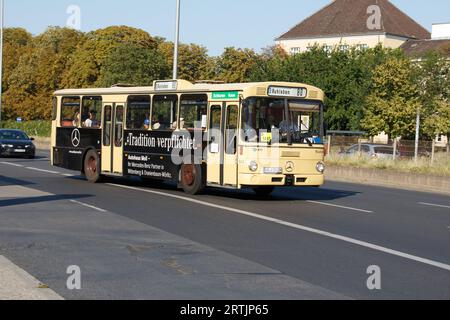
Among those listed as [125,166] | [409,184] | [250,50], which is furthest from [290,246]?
[250,50]

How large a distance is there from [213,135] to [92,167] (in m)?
5.94

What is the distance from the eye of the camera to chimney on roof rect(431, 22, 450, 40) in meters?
108

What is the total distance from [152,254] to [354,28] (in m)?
105

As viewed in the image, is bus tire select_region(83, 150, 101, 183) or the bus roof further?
bus tire select_region(83, 150, 101, 183)

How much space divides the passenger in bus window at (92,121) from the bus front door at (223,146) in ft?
→ 19.0

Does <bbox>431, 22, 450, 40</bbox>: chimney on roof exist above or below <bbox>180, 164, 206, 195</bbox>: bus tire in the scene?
above

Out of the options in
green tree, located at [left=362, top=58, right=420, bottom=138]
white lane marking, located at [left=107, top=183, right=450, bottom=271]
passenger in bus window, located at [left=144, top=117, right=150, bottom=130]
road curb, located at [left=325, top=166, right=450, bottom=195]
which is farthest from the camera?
green tree, located at [left=362, top=58, right=420, bottom=138]

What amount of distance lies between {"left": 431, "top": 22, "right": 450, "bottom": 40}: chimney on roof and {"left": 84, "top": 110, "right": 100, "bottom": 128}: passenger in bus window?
89.4 meters

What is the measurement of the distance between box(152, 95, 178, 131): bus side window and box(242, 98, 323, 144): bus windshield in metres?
3.04

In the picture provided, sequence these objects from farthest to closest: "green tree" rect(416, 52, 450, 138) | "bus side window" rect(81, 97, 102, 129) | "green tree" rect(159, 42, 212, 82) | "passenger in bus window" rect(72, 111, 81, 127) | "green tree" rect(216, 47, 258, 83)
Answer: "green tree" rect(159, 42, 212, 82)
"green tree" rect(216, 47, 258, 83)
"green tree" rect(416, 52, 450, 138)
"passenger in bus window" rect(72, 111, 81, 127)
"bus side window" rect(81, 97, 102, 129)

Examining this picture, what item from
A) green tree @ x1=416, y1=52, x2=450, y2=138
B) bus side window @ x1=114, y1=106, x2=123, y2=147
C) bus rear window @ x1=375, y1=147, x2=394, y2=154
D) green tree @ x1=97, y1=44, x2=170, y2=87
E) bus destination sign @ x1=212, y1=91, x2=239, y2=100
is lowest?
bus rear window @ x1=375, y1=147, x2=394, y2=154

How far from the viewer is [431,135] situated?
4800 centimetres

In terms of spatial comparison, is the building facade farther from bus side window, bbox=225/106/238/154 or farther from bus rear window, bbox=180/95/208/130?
bus side window, bbox=225/106/238/154

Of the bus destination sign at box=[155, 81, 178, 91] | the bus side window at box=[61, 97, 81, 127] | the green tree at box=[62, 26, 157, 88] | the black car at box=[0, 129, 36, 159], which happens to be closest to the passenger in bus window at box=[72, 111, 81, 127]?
the bus side window at box=[61, 97, 81, 127]
